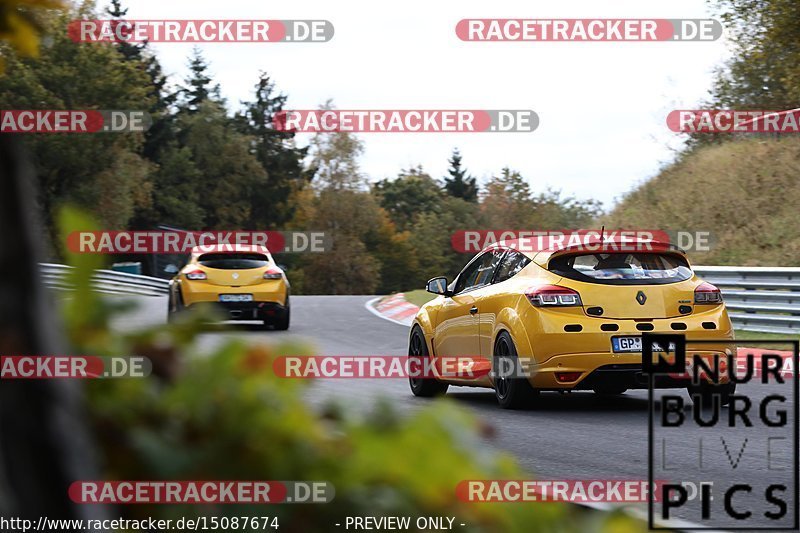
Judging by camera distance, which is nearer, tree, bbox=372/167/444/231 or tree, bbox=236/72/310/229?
tree, bbox=236/72/310/229

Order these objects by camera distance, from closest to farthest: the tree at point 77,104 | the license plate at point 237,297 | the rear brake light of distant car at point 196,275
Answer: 1. the rear brake light of distant car at point 196,275
2. the license plate at point 237,297
3. the tree at point 77,104

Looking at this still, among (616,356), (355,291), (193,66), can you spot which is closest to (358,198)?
(355,291)

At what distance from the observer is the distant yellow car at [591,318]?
10125 millimetres

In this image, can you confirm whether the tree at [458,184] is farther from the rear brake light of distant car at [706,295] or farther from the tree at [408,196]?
the rear brake light of distant car at [706,295]

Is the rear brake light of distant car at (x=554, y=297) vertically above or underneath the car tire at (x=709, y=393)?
above

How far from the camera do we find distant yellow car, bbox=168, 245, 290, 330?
20859 mm

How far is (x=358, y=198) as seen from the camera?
101938 millimetres

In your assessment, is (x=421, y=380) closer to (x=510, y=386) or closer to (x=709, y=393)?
(x=510, y=386)

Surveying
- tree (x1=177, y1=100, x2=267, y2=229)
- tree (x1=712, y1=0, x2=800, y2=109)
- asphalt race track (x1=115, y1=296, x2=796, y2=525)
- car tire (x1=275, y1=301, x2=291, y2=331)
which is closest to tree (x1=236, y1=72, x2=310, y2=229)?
tree (x1=177, y1=100, x2=267, y2=229)

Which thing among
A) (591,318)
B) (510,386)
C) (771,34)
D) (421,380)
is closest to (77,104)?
(771,34)

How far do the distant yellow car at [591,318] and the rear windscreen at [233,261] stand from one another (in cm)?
1090

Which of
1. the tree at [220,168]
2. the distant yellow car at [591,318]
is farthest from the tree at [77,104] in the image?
the distant yellow car at [591,318]

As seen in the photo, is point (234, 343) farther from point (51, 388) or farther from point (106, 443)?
point (51, 388)

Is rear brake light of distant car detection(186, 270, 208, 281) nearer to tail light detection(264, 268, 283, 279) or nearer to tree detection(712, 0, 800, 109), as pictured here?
tail light detection(264, 268, 283, 279)
